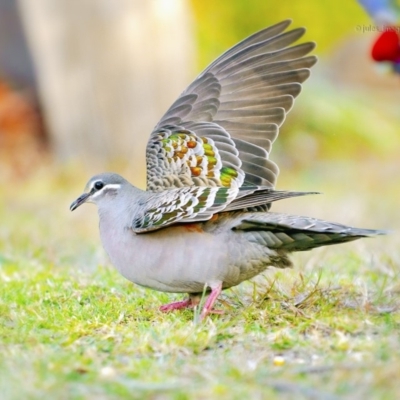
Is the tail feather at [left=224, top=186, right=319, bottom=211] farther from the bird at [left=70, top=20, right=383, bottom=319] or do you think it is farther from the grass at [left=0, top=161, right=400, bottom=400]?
the grass at [left=0, top=161, right=400, bottom=400]

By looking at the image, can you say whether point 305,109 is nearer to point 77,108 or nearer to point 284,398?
point 77,108

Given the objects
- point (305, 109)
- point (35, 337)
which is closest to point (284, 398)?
point (35, 337)

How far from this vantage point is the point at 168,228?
4770mm

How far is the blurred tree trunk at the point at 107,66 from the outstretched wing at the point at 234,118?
19.4 ft

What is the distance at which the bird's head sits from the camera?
514 cm

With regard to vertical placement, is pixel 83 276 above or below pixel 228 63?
below

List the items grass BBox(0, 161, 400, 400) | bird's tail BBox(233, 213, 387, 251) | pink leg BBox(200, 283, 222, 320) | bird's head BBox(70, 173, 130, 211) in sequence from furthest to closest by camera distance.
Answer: bird's head BBox(70, 173, 130, 211) → pink leg BBox(200, 283, 222, 320) → bird's tail BBox(233, 213, 387, 251) → grass BBox(0, 161, 400, 400)

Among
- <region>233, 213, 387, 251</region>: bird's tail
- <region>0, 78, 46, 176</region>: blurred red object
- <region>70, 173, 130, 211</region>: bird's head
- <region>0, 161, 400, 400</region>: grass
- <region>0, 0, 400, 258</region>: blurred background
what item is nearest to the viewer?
<region>0, 161, 400, 400</region>: grass

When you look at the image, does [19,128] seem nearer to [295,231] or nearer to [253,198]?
[253,198]

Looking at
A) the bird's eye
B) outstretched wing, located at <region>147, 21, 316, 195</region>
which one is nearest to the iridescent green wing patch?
outstretched wing, located at <region>147, 21, 316, 195</region>

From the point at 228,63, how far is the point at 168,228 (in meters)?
1.18

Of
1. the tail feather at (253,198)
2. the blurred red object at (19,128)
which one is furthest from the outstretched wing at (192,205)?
the blurred red object at (19,128)

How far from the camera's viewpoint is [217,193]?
15.3ft

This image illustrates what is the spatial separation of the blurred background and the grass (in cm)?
320
